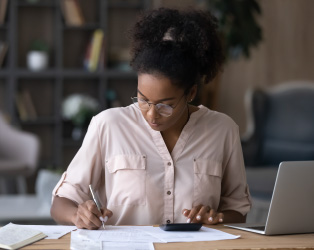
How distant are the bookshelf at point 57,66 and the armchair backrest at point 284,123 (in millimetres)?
1751

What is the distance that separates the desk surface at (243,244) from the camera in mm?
1528

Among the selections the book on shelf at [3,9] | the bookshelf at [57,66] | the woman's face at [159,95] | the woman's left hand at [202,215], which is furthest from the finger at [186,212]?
the book on shelf at [3,9]

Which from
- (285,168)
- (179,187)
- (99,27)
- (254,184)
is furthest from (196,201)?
(99,27)

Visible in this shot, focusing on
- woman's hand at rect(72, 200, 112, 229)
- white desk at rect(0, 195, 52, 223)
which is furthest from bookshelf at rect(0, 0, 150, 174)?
woman's hand at rect(72, 200, 112, 229)

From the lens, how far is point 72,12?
20.0 feet

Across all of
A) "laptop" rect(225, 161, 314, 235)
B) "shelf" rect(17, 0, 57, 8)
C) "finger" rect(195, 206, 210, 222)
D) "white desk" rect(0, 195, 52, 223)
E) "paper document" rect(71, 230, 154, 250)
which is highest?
"shelf" rect(17, 0, 57, 8)

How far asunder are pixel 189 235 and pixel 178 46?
1.74 feet

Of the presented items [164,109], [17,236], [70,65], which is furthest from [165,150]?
[70,65]

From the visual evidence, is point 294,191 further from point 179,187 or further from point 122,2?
point 122,2

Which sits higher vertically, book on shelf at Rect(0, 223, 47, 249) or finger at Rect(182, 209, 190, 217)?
finger at Rect(182, 209, 190, 217)

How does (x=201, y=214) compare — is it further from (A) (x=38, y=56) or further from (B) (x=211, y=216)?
(A) (x=38, y=56)

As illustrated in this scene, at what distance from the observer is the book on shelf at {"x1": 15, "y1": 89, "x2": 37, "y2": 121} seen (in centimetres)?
607

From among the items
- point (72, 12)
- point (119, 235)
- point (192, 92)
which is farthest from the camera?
point (72, 12)

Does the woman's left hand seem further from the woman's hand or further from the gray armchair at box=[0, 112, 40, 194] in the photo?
the gray armchair at box=[0, 112, 40, 194]
